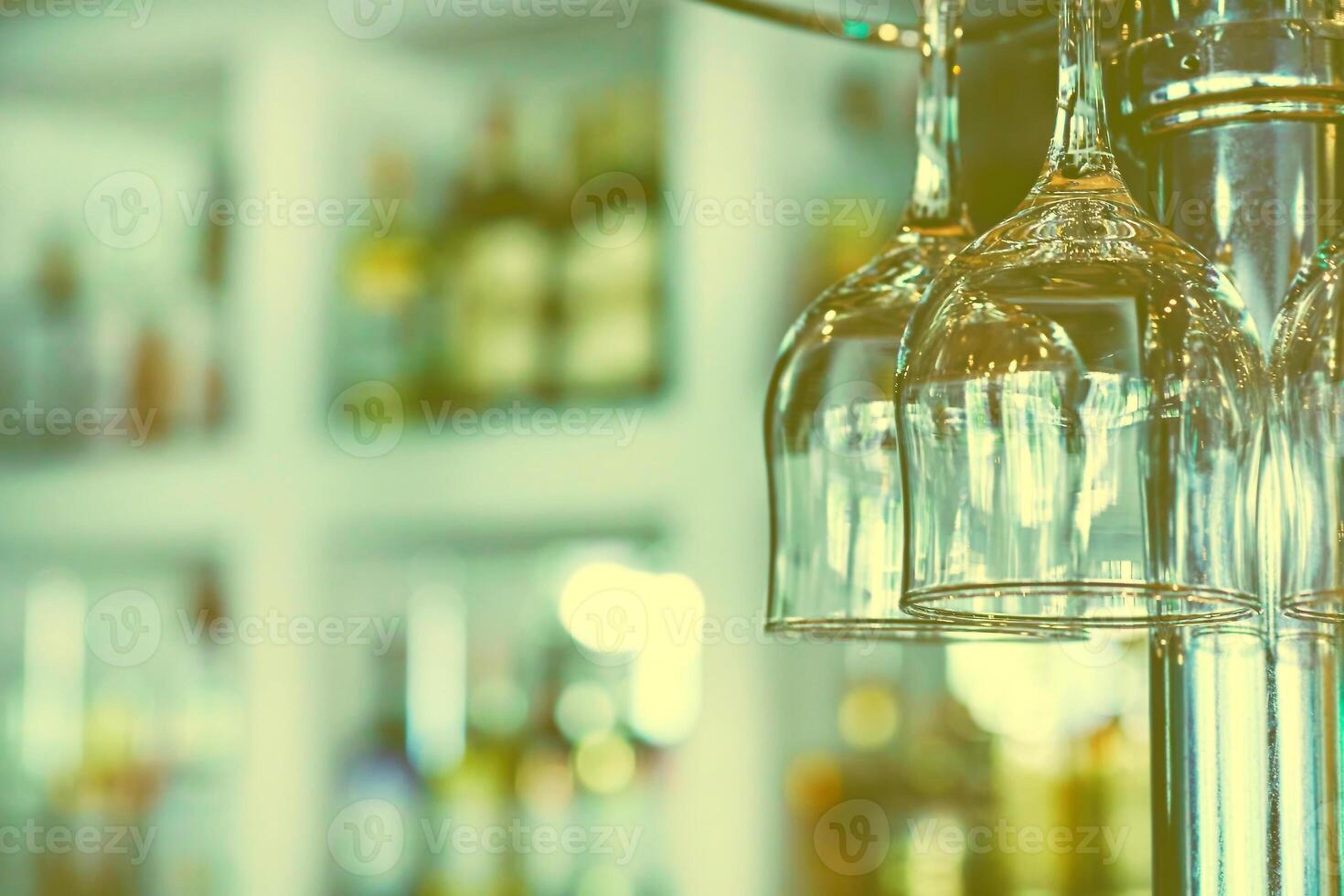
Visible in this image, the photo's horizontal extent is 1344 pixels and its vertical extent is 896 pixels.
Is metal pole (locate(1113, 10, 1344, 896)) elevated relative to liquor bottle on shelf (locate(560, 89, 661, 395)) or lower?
lower

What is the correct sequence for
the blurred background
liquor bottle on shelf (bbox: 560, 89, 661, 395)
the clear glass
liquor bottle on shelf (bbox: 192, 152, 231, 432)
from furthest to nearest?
liquor bottle on shelf (bbox: 192, 152, 231, 432) → liquor bottle on shelf (bbox: 560, 89, 661, 395) → the blurred background → the clear glass

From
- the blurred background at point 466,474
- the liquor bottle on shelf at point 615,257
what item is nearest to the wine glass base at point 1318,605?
the blurred background at point 466,474

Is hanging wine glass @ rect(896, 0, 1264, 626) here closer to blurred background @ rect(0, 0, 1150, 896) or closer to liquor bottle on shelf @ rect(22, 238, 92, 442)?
blurred background @ rect(0, 0, 1150, 896)

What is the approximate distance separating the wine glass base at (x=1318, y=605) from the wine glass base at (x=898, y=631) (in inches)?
2.3

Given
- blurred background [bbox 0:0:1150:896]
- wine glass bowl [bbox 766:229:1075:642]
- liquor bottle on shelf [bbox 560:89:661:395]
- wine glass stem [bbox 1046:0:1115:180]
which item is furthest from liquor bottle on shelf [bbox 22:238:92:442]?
wine glass stem [bbox 1046:0:1115:180]

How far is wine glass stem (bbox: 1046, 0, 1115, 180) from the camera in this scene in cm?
29

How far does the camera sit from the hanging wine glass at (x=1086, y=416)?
28 centimetres

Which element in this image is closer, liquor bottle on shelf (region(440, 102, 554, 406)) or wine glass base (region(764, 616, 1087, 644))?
wine glass base (region(764, 616, 1087, 644))

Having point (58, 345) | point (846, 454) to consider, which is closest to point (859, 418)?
point (846, 454)

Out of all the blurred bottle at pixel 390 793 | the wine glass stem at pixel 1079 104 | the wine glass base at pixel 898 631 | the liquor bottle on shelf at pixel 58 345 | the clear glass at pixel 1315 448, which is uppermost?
the liquor bottle on shelf at pixel 58 345

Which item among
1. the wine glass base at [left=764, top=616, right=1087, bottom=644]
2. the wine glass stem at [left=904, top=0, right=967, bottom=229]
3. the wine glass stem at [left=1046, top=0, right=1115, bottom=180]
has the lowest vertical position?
the wine glass base at [left=764, top=616, right=1087, bottom=644]

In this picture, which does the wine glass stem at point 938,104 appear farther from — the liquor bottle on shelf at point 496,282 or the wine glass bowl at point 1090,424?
the liquor bottle on shelf at point 496,282

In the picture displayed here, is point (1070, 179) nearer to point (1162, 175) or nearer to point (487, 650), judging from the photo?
point (1162, 175)

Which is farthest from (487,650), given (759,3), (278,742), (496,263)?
(759,3)
